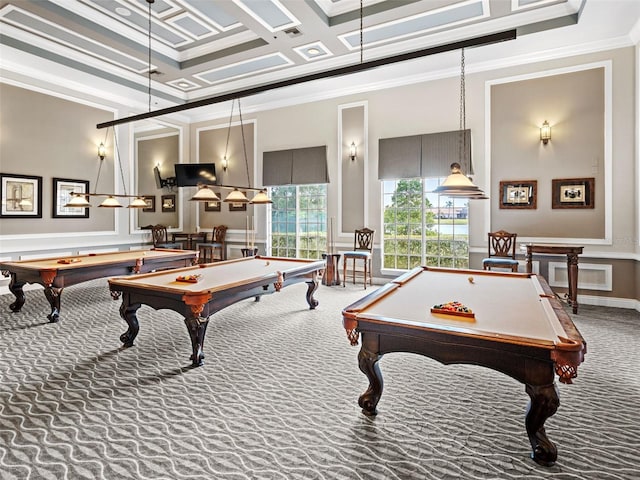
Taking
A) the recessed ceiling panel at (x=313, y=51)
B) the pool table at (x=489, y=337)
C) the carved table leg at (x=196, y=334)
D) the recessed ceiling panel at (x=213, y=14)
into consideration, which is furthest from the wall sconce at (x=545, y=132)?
the carved table leg at (x=196, y=334)

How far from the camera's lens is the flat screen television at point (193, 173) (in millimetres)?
9055

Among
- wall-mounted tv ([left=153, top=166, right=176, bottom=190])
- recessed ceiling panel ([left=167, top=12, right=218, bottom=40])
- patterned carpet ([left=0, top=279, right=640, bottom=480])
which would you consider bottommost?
patterned carpet ([left=0, top=279, right=640, bottom=480])

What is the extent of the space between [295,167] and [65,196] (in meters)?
4.48

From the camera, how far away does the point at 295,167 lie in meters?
8.06

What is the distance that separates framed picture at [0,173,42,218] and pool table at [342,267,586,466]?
668 cm

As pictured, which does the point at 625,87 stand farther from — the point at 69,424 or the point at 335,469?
the point at 69,424

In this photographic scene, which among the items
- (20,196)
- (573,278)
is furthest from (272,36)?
(573,278)

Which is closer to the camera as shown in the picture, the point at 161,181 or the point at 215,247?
the point at 215,247

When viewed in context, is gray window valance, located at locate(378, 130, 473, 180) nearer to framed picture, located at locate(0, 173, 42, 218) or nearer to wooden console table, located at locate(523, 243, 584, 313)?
wooden console table, located at locate(523, 243, 584, 313)

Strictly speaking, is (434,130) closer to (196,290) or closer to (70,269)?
(196,290)

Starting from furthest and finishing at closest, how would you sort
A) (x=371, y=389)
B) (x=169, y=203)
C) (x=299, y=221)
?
(x=169, y=203), (x=299, y=221), (x=371, y=389)

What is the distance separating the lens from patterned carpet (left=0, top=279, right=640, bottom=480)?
1.94m

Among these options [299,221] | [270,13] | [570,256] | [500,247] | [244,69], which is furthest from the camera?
[299,221]

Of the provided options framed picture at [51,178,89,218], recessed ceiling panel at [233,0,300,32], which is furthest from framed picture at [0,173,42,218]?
recessed ceiling panel at [233,0,300,32]
